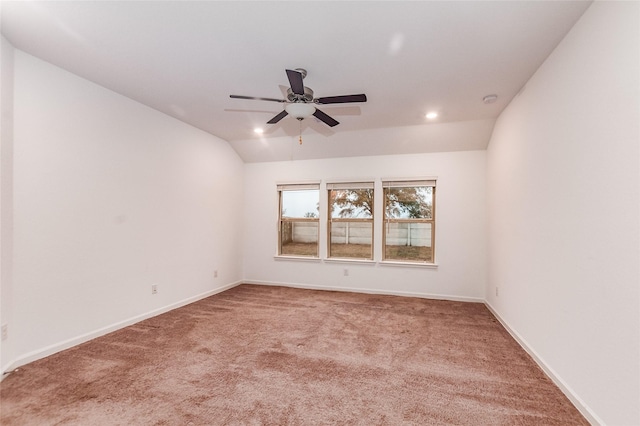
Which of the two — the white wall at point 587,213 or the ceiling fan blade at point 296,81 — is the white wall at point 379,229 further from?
the ceiling fan blade at point 296,81

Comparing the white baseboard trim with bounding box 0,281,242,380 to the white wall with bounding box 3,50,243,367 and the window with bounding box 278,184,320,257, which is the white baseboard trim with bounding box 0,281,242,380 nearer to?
the white wall with bounding box 3,50,243,367

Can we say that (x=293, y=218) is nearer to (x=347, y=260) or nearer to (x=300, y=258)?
(x=300, y=258)

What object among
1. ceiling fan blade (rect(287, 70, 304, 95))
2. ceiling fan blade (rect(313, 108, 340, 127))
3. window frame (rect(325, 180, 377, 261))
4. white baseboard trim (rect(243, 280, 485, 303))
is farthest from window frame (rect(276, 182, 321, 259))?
ceiling fan blade (rect(287, 70, 304, 95))

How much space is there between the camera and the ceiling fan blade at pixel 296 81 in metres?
2.30

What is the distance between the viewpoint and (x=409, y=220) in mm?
5051

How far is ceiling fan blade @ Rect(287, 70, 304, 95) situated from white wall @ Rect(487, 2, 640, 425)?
204cm

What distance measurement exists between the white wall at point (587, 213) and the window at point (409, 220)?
1.97 meters

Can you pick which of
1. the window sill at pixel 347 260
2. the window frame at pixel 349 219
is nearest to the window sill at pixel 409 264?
the window sill at pixel 347 260

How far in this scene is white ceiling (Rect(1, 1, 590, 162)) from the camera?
6.42ft

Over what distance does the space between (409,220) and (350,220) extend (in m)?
1.08

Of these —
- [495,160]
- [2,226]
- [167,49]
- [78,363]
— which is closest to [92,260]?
[2,226]

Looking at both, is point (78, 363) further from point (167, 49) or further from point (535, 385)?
point (535, 385)

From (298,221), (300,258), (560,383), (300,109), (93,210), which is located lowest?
(560,383)

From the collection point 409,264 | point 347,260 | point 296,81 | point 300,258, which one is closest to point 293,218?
point 300,258
